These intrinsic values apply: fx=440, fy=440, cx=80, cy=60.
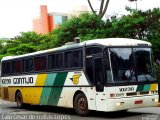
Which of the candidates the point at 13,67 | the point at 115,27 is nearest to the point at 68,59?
the point at 13,67

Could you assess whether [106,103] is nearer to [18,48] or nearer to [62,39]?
[62,39]

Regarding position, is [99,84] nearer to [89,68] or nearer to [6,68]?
[89,68]

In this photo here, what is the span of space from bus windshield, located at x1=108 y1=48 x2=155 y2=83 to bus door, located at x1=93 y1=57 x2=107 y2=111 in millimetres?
409

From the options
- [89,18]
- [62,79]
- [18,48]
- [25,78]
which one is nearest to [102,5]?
[89,18]

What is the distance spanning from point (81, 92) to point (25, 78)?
226 inches

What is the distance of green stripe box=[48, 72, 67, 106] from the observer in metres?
18.0

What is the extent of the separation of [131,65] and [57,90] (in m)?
4.22

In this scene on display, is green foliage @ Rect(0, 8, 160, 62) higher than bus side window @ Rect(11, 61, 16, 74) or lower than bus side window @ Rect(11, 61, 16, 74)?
higher

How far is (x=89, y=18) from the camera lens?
31.2m

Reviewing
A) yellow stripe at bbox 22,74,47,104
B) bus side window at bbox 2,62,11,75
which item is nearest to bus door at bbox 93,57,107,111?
yellow stripe at bbox 22,74,47,104

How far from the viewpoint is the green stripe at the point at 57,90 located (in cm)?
1800

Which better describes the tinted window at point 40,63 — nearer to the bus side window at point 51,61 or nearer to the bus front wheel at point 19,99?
the bus side window at point 51,61

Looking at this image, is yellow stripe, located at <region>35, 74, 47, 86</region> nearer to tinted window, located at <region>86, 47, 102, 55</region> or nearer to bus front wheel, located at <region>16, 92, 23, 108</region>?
bus front wheel, located at <region>16, 92, 23, 108</region>

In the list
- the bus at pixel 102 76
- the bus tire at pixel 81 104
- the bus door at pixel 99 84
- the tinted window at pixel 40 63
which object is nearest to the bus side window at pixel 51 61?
the bus at pixel 102 76
